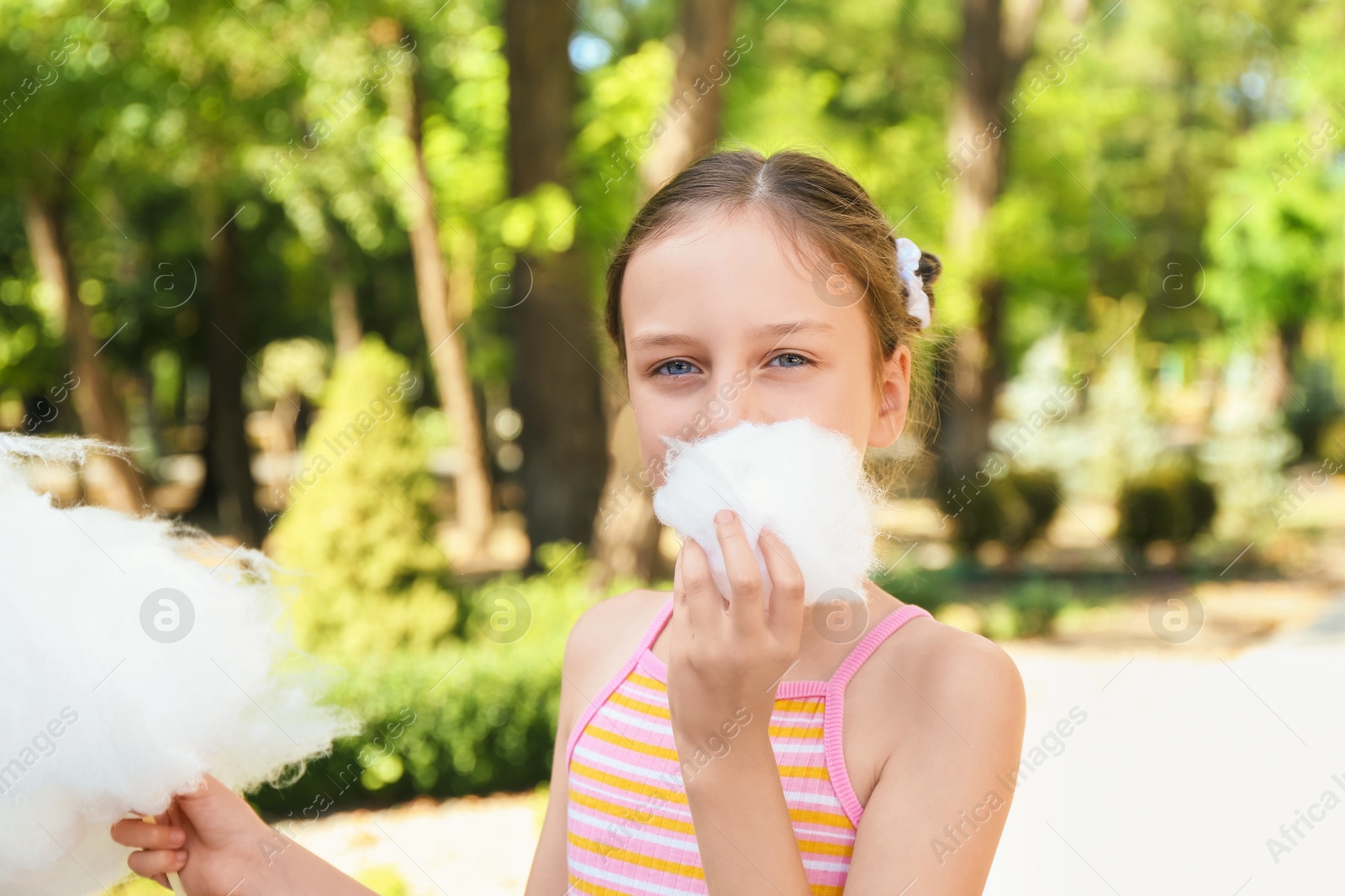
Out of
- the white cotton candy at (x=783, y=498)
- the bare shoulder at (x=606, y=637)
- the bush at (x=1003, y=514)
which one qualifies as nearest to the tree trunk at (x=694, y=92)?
the bare shoulder at (x=606, y=637)

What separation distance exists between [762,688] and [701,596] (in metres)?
0.12

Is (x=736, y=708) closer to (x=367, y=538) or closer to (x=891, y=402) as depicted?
(x=891, y=402)

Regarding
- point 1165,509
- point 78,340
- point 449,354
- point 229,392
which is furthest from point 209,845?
point 229,392

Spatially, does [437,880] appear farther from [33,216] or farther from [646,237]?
[33,216]

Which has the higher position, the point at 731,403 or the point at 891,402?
the point at 731,403

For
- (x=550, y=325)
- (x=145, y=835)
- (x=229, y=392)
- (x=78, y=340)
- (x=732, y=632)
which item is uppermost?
(x=732, y=632)

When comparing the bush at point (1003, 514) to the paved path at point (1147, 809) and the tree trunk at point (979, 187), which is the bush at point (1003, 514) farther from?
the paved path at point (1147, 809)

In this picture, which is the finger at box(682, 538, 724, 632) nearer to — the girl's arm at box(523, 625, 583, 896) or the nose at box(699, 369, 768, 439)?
the nose at box(699, 369, 768, 439)

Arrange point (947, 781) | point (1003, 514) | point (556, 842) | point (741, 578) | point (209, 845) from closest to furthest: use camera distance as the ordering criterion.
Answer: point (741, 578), point (947, 781), point (209, 845), point (556, 842), point (1003, 514)

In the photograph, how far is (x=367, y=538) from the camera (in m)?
8.23

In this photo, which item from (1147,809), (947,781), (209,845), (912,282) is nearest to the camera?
(947,781)

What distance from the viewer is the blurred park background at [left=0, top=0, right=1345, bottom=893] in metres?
7.03

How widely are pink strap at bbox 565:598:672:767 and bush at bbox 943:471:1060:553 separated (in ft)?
39.9

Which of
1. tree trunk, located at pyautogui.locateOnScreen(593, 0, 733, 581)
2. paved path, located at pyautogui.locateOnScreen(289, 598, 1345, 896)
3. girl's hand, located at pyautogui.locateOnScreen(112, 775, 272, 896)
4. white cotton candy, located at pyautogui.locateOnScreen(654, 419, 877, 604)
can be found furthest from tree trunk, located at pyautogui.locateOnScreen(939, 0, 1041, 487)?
girl's hand, located at pyautogui.locateOnScreen(112, 775, 272, 896)
